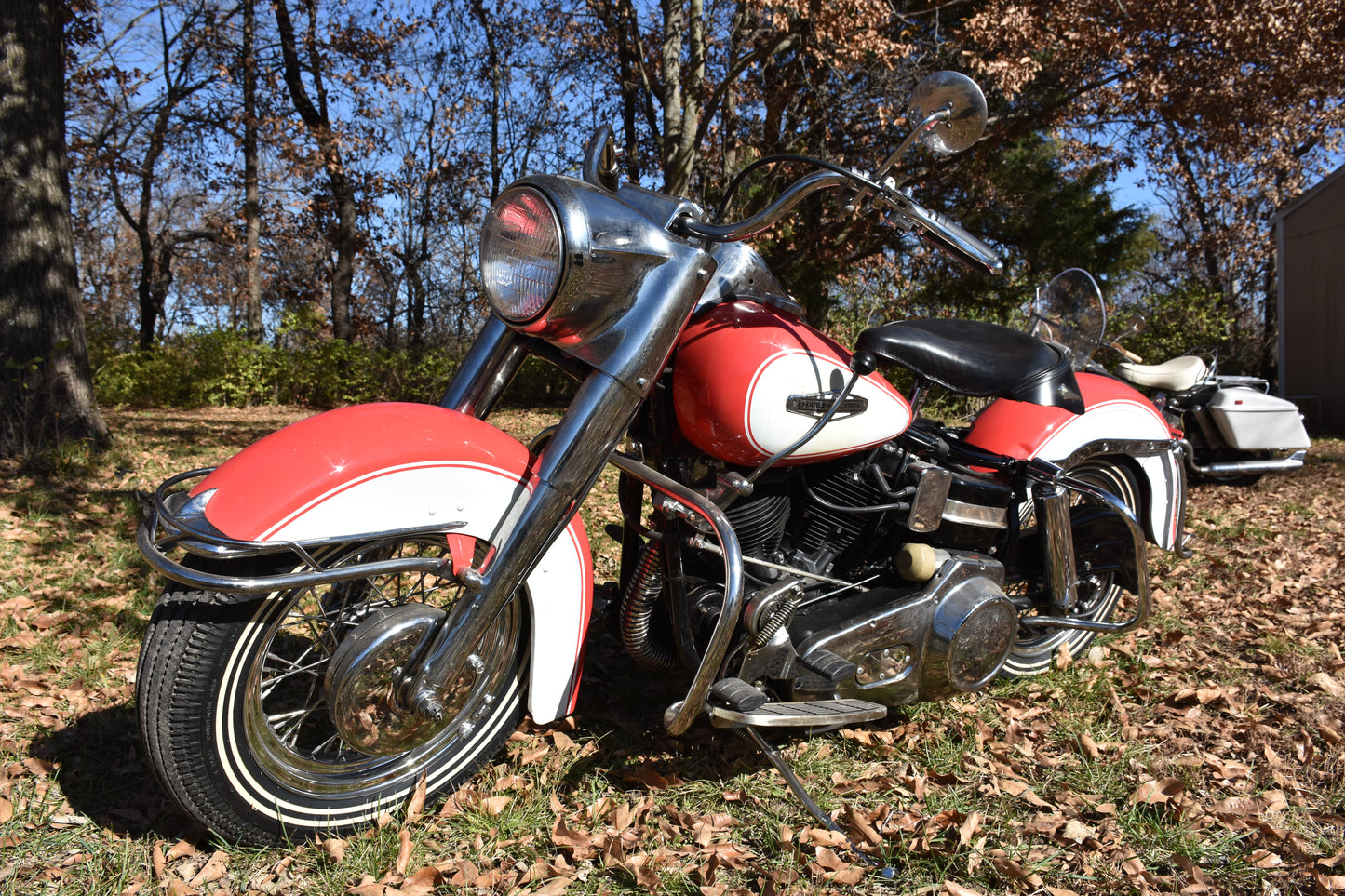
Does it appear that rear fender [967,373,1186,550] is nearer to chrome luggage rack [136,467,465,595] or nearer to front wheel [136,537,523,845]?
front wheel [136,537,523,845]

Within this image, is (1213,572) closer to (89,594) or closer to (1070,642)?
(1070,642)

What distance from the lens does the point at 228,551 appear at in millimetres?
1649

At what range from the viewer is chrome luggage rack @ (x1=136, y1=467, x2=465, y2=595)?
1627 mm

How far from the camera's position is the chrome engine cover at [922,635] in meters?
2.29

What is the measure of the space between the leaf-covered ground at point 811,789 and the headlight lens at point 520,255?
4.29 feet

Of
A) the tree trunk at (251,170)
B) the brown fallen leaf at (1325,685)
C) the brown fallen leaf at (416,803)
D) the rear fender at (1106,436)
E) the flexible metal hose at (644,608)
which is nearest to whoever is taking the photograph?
the brown fallen leaf at (416,803)

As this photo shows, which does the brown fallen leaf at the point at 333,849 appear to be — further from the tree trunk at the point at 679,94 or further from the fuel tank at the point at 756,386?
the tree trunk at the point at 679,94

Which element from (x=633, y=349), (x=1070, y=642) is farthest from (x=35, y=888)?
(x=1070, y=642)

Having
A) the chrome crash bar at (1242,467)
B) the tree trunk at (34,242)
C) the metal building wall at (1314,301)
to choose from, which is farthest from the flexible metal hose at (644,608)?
the metal building wall at (1314,301)

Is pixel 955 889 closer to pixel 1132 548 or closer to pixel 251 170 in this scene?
pixel 1132 548

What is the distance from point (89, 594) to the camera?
3.56 meters

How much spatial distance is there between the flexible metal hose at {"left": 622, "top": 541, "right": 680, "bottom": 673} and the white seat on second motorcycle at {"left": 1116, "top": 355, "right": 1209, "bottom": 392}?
5050 mm

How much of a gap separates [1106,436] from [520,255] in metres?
2.26

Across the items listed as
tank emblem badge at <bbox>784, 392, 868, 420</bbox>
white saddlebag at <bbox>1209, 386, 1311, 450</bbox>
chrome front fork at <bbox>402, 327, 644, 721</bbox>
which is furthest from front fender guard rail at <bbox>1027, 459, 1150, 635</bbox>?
white saddlebag at <bbox>1209, 386, 1311, 450</bbox>
